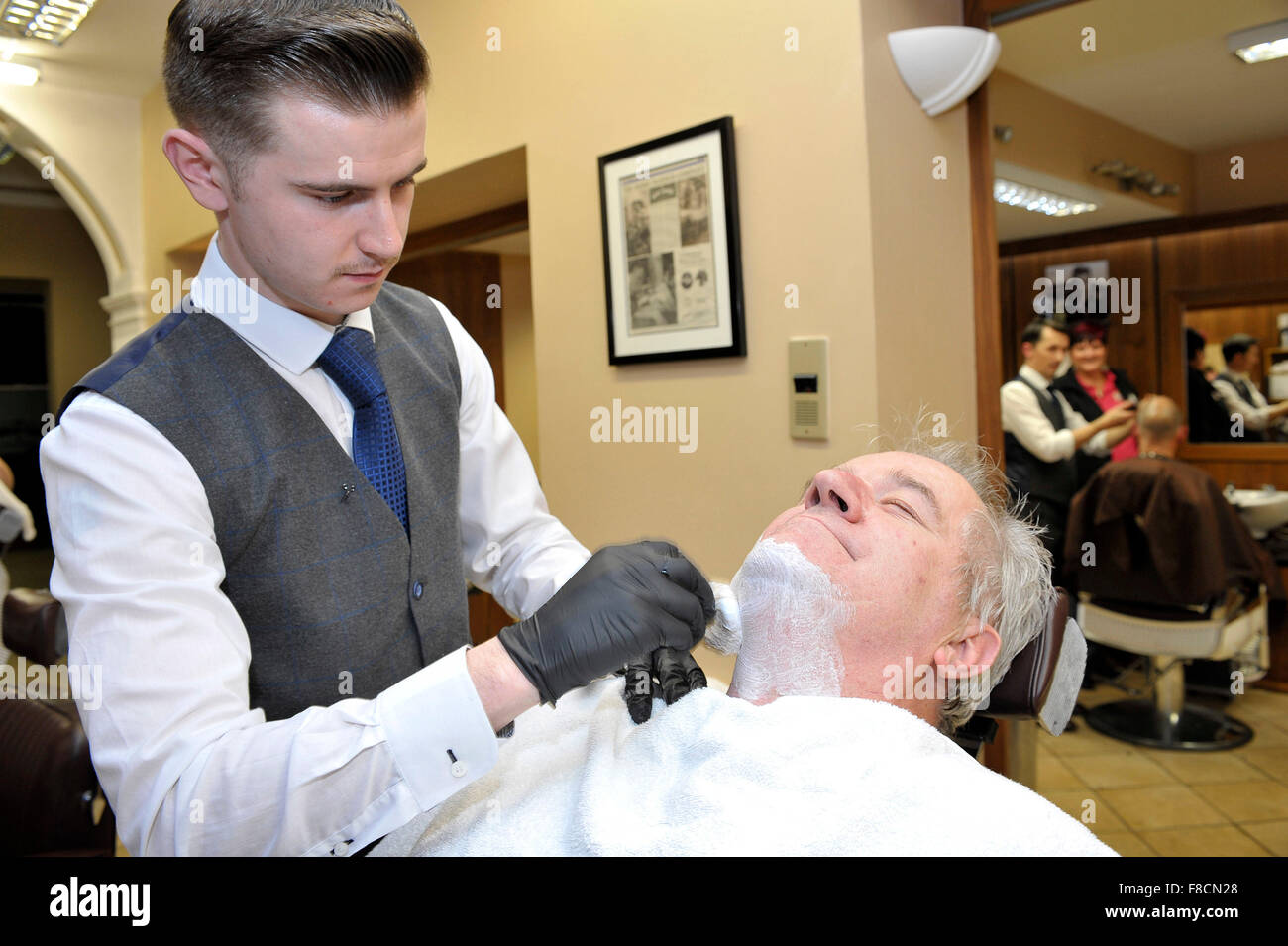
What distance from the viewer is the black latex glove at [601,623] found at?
1.00 metres

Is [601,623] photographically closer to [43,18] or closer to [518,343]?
[518,343]

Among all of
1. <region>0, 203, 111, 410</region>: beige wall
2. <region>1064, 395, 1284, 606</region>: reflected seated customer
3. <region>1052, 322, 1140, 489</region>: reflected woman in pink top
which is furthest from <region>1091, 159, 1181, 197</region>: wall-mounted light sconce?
<region>0, 203, 111, 410</region>: beige wall

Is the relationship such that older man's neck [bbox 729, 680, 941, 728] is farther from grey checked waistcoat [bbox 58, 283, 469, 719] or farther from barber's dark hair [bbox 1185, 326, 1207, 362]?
barber's dark hair [bbox 1185, 326, 1207, 362]

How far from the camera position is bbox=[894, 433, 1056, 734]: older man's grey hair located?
133 cm

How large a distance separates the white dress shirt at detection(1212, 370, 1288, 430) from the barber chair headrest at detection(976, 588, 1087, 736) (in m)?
3.62

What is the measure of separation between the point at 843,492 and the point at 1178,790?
119 inches

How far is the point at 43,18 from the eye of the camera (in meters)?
3.79

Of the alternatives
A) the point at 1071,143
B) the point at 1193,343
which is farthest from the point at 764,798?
the point at 1193,343

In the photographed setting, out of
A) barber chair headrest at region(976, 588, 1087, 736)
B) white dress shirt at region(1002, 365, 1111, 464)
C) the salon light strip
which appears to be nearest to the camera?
barber chair headrest at region(976, 588, 1087, 736)

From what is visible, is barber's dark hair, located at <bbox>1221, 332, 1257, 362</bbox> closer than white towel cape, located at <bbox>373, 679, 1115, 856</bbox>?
No

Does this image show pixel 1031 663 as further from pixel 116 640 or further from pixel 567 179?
pixel 567 179

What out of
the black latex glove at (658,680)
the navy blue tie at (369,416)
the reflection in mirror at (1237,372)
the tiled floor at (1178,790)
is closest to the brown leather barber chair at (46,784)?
the navy blue tie at (369,416)

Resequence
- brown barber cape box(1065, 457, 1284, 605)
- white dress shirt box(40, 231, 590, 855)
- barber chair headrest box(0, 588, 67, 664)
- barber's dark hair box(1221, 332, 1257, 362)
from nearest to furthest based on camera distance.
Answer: white dress shirt box(40, 231, 590, 855)
barber chair headrest box(0, 588, 67, 664)
brown barber cape box(1065, 457, 1284, 605)
barber's dark hair box(1221, 332, 1257, 362)
